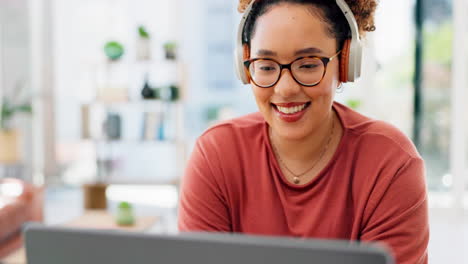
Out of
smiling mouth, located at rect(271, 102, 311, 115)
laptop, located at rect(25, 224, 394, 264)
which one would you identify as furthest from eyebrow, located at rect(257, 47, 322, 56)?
laptop, located at rect(25, 224, 394, 264)

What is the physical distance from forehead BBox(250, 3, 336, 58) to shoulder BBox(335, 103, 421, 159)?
0.72ft

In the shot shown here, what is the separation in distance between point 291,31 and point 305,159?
0.33m

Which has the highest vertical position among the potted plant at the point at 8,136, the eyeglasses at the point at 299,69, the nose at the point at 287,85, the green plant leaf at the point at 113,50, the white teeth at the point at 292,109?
the green plant leaf at the point at 113,50

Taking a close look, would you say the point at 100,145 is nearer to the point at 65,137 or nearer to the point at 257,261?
the point at 65,137

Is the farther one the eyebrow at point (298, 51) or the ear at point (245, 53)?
the ear at point (245, 53)

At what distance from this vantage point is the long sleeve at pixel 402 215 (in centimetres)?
87

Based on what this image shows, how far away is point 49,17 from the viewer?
475cm

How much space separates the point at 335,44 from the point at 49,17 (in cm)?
453

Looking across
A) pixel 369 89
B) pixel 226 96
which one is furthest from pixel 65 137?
pixel 369 89

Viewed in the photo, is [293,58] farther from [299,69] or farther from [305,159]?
[305,159]

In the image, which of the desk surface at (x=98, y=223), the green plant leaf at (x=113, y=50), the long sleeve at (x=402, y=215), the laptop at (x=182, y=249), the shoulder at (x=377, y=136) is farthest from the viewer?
the green plant leaf at (x=113, y=50)

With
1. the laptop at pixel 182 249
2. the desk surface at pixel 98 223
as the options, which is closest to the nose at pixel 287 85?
the laptop at pixel 182 249

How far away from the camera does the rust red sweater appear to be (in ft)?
3.00

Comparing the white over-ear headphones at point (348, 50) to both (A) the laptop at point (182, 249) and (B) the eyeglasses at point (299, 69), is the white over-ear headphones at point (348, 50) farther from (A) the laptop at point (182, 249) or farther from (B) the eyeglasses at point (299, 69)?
(A) the laptop at point (182, 249)
